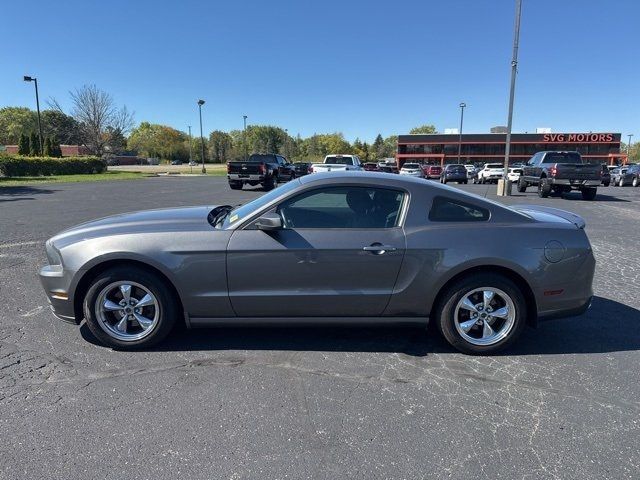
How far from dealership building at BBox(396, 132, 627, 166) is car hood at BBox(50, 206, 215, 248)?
225ft

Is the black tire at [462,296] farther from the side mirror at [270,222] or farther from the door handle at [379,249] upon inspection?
the side mirror at [270,222]

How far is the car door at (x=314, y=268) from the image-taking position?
11.5 ft

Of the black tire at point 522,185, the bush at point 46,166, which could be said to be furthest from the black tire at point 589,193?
the bush at point 46,166

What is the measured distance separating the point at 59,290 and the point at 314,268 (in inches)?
84.6

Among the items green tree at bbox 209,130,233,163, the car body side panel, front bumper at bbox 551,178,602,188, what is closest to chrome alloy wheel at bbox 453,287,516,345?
the car body side panel

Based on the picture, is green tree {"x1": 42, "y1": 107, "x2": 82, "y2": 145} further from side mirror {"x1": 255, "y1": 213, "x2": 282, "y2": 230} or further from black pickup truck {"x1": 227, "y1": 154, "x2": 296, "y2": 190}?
side mirror {"x1": 255, "y1": 213, "x2": 282, "y2": 230}

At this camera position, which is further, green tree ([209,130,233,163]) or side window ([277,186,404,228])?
green tree ([209,130,233,163])

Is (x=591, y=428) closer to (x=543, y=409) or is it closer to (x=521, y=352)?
(x=543, y=409)

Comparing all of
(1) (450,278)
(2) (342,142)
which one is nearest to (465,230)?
(1) (450,278)

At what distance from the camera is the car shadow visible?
3.78 meters

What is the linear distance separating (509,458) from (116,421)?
2408 millimetres

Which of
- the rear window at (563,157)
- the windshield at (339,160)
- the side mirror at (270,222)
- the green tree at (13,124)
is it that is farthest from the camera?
the green tree at (13,124)

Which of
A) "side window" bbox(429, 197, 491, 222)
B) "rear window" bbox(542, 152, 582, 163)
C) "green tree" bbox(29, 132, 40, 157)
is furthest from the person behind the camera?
"green tree" bbox(29, 132, 40, 157)

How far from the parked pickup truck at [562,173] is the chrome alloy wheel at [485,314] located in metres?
15.8
